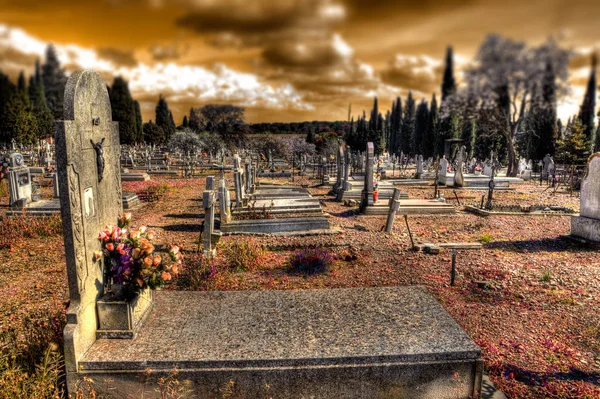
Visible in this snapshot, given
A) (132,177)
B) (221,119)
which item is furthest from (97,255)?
(221,119)

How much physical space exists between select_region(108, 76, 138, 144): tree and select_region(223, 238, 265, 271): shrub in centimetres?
4269

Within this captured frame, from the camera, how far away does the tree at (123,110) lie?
4741cm

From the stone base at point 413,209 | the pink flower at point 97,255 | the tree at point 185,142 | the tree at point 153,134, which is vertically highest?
the tree at point 153,134

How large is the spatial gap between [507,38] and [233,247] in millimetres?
7063

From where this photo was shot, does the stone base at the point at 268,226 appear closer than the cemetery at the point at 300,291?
No

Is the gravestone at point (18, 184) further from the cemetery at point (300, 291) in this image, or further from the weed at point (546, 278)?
the weed at point (546, 278)

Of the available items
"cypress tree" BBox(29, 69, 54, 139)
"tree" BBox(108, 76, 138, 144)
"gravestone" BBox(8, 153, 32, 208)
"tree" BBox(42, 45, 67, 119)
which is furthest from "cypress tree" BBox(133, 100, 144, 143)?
"gravestone" BBox(8, 153, 32, 208)

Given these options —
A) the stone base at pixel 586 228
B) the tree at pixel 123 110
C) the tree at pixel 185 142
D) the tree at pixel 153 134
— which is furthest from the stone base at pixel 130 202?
the tree at pixel 153 134

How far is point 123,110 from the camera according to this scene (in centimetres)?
4875

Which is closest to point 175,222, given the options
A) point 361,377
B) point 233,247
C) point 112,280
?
point 233,247

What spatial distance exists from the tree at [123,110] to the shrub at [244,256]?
42.7 meters

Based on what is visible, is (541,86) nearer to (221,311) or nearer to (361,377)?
(361,377)

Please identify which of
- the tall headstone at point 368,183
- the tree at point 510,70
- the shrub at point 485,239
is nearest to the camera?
the tree at point 510,70

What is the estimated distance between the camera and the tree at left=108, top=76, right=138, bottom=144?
47406mm
